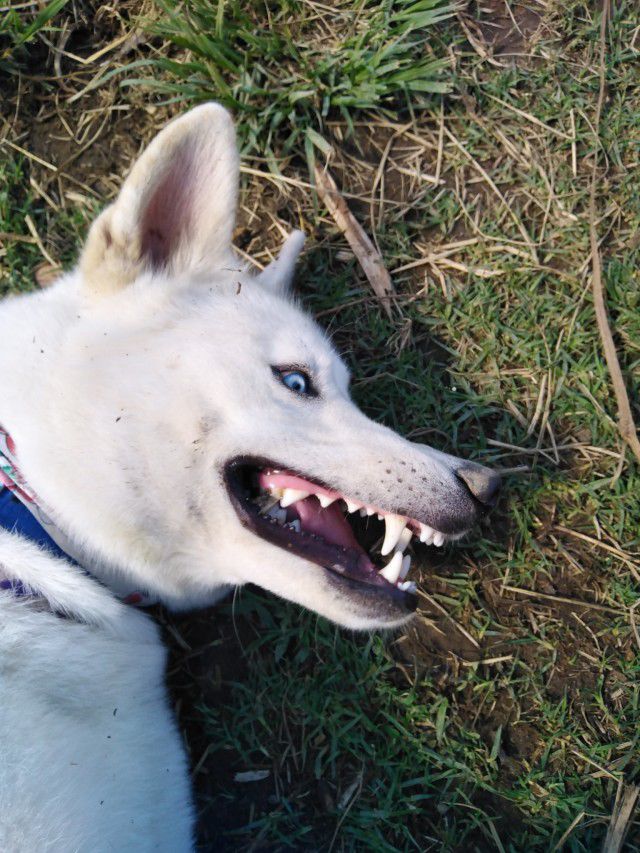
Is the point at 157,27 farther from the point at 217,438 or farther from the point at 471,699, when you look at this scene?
the point at 471,699

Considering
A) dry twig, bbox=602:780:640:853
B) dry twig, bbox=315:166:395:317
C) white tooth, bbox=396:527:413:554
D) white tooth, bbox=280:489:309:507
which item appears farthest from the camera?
dry twig, bbox=315:166:395:317

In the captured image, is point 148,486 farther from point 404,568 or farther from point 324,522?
point 404,568

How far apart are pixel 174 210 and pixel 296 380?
2.24 ft

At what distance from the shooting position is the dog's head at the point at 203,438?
2012mm

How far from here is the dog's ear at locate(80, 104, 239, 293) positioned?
6.79 feet

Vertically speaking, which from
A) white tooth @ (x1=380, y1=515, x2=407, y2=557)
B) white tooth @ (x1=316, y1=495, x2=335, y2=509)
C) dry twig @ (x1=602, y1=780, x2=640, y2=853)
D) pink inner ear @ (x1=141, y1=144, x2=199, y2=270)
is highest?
pink inner ear @ (x1=141, y1=144, x2=199, y2=270)

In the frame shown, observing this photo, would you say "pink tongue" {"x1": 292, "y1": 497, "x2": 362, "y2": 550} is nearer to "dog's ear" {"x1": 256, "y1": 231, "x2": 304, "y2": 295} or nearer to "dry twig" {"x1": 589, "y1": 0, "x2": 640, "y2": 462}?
"dog's ear" {"x1": 256, "y1": 231, "x2": 304, "y2": 295}

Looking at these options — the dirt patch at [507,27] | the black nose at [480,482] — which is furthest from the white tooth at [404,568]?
the dirt patch at [507,27]

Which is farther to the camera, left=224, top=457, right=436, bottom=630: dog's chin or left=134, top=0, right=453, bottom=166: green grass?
left=134, top=0, right=453, bottom=166: green grass

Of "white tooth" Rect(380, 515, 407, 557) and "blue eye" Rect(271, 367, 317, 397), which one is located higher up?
"blue eye" Rect(271, 367, 317, 397)

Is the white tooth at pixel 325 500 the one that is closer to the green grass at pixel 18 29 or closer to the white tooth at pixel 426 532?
the white tooth at pixel 426 532

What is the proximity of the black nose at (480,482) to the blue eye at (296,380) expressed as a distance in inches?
22.0

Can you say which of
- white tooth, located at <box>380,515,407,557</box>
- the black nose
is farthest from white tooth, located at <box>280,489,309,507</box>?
the black nose

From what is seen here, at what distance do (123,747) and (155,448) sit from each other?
2.97 ft
